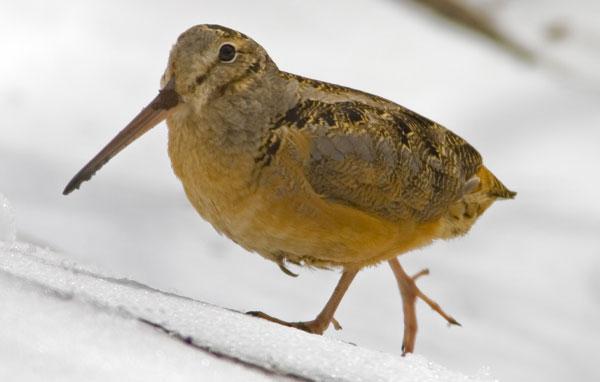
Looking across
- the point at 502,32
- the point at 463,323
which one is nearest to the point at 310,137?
the point at 463,323

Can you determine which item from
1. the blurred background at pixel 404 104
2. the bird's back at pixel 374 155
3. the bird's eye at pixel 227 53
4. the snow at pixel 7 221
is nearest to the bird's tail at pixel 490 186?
the bird's back at pixel 374 155

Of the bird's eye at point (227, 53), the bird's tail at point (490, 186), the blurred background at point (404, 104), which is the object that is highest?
the bird's eye at point (227, 53)

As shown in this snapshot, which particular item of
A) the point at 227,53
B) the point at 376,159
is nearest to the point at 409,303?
the point at 376,159

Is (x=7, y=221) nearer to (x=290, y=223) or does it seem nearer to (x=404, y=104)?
(x=290, y=223)

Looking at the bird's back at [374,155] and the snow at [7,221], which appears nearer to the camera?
the snow at [7,221]

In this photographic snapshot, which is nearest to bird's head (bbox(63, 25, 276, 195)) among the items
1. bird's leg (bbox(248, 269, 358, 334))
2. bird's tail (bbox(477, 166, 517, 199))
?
bird's leg (bbox(248, 269, 358, 334))

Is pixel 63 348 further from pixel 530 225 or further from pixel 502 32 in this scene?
pixel 502 32

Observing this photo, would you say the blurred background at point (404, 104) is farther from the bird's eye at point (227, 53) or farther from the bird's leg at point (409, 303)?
the bird's eye at point (227, 53)
